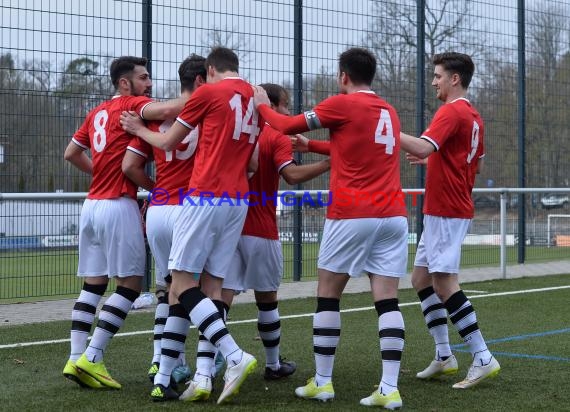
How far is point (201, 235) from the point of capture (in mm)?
5777

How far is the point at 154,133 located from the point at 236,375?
63.0 inches

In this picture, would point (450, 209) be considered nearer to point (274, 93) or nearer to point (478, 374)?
point (478, 374)

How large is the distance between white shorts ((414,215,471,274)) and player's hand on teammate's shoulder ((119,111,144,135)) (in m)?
2.05

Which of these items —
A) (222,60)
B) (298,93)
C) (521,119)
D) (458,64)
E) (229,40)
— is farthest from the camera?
(521,119)

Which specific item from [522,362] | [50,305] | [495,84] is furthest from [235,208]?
[495,84]

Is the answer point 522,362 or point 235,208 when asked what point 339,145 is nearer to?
point 235,208

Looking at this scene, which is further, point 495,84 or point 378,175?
point 495,84

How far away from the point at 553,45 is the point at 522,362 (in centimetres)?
1197

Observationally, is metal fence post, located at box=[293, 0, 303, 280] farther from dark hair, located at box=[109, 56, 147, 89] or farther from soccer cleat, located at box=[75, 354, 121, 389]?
soccer cleat, located at box=[75, 354, 121, 389]

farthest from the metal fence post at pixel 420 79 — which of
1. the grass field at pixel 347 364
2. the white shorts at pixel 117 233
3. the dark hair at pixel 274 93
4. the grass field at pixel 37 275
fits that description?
the white shorts at pixel 117 233

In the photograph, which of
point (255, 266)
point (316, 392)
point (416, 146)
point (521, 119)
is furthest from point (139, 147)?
point (521, 119)

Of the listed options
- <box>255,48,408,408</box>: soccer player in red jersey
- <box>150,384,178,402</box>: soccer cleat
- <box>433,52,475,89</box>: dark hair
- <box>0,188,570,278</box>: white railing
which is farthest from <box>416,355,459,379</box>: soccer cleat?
<box>0,188,570,278</box>: white railing

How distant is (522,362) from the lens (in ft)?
23.4

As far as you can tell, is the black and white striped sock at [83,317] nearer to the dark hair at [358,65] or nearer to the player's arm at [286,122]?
the player's arm at [286,122]
